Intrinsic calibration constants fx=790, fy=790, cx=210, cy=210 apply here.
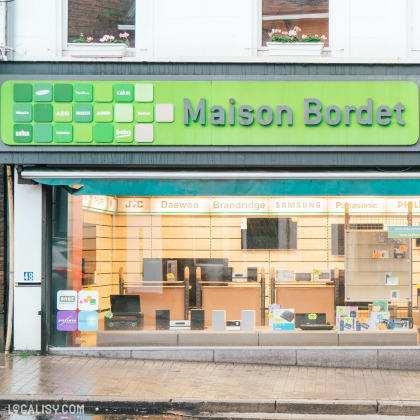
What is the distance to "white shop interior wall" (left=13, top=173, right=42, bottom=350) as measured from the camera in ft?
42.3

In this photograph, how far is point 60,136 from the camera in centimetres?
1236

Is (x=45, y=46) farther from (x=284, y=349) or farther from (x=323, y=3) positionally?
(x=284, y=349)

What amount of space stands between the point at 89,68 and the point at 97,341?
4456 millimetres

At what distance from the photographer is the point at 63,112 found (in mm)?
12383

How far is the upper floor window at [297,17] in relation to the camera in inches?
511

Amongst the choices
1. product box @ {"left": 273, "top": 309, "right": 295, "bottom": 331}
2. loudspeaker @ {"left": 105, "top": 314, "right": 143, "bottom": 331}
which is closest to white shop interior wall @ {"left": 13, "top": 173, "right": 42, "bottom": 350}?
loudspeaker @ {"left": 105, "top": 314, "right": 143, "bottom": 331}

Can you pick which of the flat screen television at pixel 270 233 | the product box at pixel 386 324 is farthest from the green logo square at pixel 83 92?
the product box at pixel 386 324

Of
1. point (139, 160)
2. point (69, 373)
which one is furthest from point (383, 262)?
point (69, 373)

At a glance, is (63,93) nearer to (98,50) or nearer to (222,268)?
(98,50)

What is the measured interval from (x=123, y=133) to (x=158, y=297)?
2.82 m

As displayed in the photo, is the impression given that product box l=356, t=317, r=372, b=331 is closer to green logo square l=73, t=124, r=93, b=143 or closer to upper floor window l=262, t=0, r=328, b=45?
upper floor window l=262, t=0, r=328, b=45

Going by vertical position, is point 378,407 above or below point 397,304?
below

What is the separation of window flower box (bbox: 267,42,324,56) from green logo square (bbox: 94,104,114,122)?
2.74m

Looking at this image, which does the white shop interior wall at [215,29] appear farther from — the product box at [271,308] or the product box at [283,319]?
the product box at [283,319]
